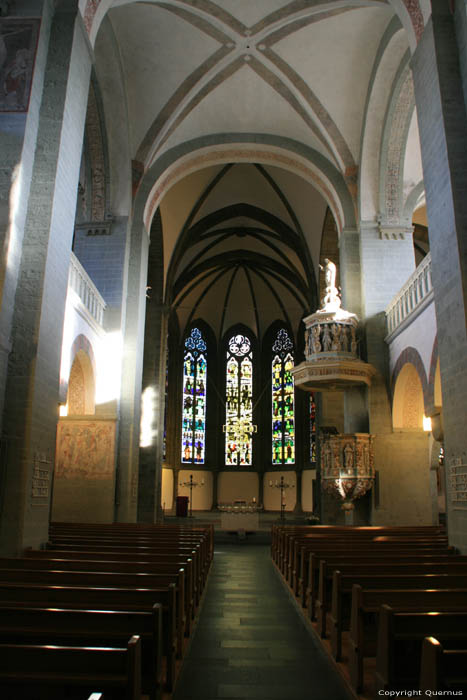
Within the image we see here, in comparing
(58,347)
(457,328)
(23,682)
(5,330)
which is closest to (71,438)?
(58,347)

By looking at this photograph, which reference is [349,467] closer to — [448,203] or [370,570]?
[448,203]

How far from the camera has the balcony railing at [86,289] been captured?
34.5 feet

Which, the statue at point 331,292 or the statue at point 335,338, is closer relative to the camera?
the statue at point 335,338

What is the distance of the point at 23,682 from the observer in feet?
7.29

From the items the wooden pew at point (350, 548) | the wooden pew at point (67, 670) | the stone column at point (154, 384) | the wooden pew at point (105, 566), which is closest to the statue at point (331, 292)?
the wooden pew at point (350, 548)

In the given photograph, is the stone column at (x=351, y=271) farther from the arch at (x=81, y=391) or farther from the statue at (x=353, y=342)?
the arch at (x=81, y=391)

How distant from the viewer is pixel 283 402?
27609 millimetres

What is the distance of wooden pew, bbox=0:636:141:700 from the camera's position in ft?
7.33

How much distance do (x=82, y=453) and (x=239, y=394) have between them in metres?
16.4

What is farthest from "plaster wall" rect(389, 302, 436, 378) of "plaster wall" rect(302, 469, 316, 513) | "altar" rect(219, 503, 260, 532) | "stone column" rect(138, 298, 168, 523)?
"plaster wall" rect(302, 469, 316, 513)

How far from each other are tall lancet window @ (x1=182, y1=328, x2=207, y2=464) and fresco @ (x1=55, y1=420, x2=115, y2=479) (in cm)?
1464

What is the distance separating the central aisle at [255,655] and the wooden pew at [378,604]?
24cm

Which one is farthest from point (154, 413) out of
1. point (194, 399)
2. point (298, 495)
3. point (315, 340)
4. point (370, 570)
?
point (370, 570)

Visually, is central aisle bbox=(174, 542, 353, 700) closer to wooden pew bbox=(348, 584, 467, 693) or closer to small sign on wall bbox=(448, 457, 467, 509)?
wooden pew bbox=(348, 584, 467, 693)
